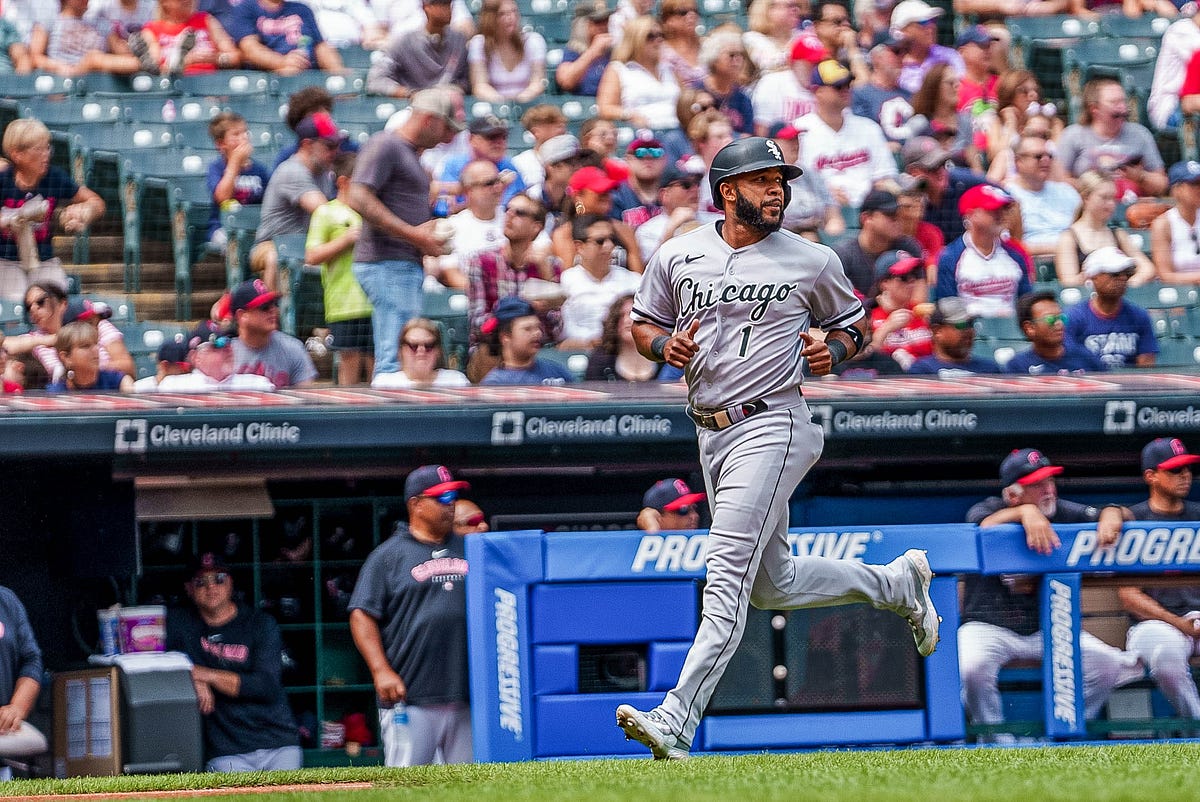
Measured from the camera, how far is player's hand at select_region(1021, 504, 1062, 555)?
639cm

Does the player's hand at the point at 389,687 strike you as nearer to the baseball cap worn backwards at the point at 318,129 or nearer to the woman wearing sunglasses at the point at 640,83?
the baseball cap worn backwards at the point at 318,129

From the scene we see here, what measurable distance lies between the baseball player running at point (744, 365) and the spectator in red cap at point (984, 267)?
3.62 metres

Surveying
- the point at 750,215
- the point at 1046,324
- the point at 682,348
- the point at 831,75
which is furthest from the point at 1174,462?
the point at 831,75

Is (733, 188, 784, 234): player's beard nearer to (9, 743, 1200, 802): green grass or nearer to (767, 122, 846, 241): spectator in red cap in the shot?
(9, 743, 1200, 802): green grass

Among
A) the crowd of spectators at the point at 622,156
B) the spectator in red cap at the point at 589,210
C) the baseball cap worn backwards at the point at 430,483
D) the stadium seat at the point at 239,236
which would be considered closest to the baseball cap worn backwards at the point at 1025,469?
the crowd of spectators at the point at 622,156

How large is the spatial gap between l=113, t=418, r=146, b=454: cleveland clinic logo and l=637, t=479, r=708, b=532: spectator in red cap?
1.91 m

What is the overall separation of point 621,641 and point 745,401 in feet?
5.55

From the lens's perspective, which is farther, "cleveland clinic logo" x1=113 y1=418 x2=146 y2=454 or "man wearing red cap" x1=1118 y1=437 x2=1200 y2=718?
"cleveland clinic logo" x1=113 y1=418 x2=146 y2=454

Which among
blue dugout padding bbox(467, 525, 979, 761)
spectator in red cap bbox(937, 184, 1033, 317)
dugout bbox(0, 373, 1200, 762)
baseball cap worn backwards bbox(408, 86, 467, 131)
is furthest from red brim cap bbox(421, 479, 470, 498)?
spectator in red cap bbox(937, 184, 1033, 317)

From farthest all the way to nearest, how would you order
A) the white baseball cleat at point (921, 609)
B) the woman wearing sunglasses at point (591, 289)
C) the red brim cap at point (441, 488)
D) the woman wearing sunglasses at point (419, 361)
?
1. the woman wearing sunglasses at point (591, 289)
2. the woman wearing sunglasses at point (419, 361)
3. the red brim cap at point (441, 488)
4. the white baseball cleat at point (921, 609)

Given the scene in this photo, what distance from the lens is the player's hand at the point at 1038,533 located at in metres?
6.39

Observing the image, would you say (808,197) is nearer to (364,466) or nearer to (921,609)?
(364,466)

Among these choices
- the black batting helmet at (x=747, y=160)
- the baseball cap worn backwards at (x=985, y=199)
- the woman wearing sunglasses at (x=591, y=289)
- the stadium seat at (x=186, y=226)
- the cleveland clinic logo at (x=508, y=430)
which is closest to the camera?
the black batting helmet at (x=747, y=160)

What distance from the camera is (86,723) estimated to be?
6594 mm
